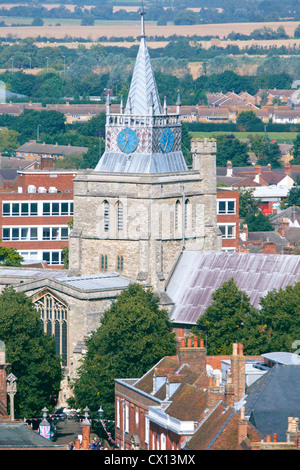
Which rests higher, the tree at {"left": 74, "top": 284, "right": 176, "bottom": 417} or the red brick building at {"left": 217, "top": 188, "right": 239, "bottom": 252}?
the red brick building at {"left": 217, "top": 188, "right": 239, "bottom": 252}

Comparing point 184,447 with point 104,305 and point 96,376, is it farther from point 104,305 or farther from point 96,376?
point 104,305

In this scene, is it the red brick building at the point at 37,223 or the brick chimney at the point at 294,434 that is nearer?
the brick chimney at the point at 294,434

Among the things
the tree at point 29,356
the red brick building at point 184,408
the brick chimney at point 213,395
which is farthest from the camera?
the tree at point 29,356

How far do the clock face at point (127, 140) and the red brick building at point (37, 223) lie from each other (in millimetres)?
43874

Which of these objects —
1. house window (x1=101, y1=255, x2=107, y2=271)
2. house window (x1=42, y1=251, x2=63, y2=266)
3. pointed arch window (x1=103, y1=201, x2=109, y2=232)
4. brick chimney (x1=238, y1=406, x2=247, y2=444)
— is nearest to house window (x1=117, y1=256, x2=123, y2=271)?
house window (x1=101, y1=255, x2=107, y2=271)

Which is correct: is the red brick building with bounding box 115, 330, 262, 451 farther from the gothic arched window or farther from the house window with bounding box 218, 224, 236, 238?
the house window with bounding box 218, 224, 236, 238

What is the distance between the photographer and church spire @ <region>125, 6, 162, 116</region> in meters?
103

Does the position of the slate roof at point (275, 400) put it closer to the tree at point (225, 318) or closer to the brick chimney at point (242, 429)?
the brick chimney at point (242, 429)

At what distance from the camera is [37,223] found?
483ft

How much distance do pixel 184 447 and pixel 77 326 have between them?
33.3 metres

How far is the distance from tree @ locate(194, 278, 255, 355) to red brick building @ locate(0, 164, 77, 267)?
2091 inches

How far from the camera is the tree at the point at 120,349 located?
86188mm

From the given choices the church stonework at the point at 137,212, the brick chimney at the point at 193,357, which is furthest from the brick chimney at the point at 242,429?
→ the church stonework at the point at 137,212

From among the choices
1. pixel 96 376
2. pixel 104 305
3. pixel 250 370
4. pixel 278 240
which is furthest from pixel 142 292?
pixel 278 240
